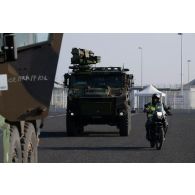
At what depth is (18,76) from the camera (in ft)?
35.3

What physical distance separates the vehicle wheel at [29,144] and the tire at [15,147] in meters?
0.33

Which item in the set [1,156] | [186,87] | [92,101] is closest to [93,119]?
[92,101]

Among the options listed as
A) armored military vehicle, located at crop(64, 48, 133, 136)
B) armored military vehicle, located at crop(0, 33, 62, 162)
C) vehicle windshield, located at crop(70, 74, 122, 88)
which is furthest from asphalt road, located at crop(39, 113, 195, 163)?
armored military vehicle, located at crop(0, 33, 62, 162)

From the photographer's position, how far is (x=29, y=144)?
12891mm

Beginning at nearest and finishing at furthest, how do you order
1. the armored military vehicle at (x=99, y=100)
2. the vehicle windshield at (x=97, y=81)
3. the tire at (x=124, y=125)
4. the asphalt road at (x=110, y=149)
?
the asphalt road at (x=110, y=149)
the vehicle windshield at (x=97, y=81)
the armored military vehicle at (x=99, y=100)
the tire at (x=124, y=125)

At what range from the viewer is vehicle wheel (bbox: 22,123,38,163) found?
12541 millimetres

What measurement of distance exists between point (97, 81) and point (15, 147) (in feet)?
44.0

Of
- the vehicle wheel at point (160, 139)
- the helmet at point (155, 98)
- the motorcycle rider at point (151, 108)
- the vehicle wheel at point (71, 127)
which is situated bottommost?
the vehicle wheel at point (71, 127)

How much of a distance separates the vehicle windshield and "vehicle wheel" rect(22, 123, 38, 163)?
37.6 ft


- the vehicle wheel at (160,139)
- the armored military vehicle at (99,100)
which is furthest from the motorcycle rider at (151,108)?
the armored military vehicle at (99,100)

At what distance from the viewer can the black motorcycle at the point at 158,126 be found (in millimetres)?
19750

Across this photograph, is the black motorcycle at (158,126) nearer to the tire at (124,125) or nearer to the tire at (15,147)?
the tire at (124,125)

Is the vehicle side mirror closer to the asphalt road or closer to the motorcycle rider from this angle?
the asphalt road

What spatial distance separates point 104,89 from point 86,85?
0.62 meters
